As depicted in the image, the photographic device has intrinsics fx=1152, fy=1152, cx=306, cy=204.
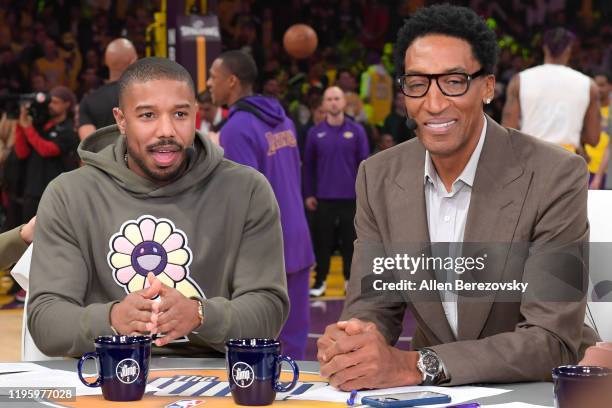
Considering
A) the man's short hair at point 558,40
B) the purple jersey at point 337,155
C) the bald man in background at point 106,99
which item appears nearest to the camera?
the bald man in background at point 106,99

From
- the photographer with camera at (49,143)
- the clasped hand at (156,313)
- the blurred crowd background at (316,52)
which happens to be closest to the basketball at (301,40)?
the blurred crowd background at (316,52)

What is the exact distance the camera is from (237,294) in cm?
323

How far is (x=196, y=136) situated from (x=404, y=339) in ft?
14.0

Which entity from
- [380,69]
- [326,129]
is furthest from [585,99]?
[380,69]

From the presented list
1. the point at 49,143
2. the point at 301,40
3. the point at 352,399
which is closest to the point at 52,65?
the point at 301,40

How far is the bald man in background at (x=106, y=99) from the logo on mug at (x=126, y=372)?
4852mm

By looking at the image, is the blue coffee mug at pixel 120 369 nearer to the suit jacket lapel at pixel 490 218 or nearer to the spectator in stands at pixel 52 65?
A: the suit jacket lapel at pixel 490 218

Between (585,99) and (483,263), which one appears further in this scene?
(585,99)

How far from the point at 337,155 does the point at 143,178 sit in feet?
21.3

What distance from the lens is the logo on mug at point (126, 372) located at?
234 cm

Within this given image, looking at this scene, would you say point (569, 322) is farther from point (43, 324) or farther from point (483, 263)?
point (43, 324)

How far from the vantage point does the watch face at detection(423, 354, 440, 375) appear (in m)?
2.59

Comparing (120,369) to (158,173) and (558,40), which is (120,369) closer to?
(158,173)

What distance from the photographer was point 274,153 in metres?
6.23
